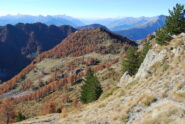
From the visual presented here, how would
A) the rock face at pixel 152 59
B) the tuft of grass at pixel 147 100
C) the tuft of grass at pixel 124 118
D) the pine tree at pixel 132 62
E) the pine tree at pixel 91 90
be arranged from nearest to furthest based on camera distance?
the tuft of grass at pixel 124 118, the tuft of grass at pixel 147 100, the rock face at pixel 152 59, the pine tree at pixel 132 62, the pine tree at pixel 91 90

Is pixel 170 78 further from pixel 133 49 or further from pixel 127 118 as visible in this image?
pixel 133 49

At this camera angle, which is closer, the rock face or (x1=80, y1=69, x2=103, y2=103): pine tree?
the rock face

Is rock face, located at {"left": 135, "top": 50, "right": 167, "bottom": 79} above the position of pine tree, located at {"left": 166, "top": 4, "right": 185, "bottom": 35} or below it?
below

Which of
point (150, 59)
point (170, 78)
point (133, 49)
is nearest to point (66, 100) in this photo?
point (133, 49)

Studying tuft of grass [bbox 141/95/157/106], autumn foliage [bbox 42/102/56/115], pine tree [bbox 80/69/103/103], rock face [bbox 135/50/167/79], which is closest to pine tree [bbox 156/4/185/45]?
rock face [bbox 135/50/167/79]

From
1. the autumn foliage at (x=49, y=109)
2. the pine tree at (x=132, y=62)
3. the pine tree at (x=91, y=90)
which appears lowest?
the autumn foliage at (x=49, y=109)

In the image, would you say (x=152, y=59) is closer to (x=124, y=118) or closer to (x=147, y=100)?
(x=147, y=100)

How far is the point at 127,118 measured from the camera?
78.9 ft

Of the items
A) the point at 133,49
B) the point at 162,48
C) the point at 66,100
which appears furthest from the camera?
the point at 66,100

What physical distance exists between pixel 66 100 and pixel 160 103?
132899 mm

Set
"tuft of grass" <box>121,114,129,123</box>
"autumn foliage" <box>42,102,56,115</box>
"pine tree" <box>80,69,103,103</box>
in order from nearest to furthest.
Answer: "tuft of grass" <box>121,114,129,123</box> → "pine tree" <box>80,69,103,103</box> → "autumn foliage" <box>42,102,56,115</box>

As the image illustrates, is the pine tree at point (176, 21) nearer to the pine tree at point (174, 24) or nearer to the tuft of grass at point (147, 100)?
the pine tree at point (174, 24)

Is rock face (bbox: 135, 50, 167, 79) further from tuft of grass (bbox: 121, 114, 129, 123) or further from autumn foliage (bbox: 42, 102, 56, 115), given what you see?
autumn foliage (bbox: 42, 102, 56, 115)

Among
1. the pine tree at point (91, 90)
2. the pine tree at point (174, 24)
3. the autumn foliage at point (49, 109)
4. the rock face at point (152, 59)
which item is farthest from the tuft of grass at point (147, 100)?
the autumn foliage at point (49, 109)
